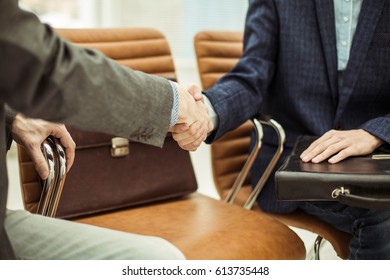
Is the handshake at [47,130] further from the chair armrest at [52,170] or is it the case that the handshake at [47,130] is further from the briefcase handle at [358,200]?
the briefcase handle at [358,200]

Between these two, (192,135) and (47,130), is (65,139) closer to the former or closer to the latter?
(47,130)

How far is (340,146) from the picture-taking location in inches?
52.9

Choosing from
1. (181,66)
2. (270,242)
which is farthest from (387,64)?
(181,66)

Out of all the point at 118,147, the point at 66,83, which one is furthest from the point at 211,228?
the point at 66,83

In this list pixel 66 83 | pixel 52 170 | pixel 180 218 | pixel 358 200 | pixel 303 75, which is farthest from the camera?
pixel 303 75

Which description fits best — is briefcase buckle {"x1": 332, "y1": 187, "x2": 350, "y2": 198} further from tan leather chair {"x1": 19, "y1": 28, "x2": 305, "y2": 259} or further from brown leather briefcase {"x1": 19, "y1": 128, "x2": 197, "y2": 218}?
brown leather briefcase {"x1": 19, "y1": 128, "x2": 197, "y2": 218}

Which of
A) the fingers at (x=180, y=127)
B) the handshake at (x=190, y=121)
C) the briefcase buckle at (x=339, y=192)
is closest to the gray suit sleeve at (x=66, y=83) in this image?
the handshake at (x=190, y=121)

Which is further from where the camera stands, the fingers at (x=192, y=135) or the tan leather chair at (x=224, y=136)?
the tan leather chair at (x=224, y=136)

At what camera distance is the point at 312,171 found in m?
1.17

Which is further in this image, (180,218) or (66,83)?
(180,218)

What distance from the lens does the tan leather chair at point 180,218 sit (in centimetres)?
128

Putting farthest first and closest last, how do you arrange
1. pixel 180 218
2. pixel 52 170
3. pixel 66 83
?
1. pixel 180 218
2. pixel 52 170
3. pixel 66 83

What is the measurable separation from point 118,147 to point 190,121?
0.39 meters

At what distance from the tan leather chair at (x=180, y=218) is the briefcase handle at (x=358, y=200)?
0.83 feet
